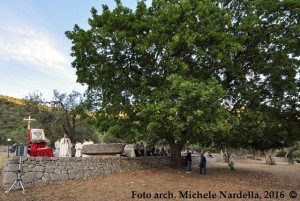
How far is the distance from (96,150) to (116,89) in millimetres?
4287

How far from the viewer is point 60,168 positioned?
17.8 meters

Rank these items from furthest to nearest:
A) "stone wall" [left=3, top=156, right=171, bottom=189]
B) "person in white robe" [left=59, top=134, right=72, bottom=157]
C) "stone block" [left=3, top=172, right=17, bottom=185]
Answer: "person in white robe" [left=59, top=134, right=72, bottom=157] → "stone wall" [left=3, top=156, right=171, bottom=189] → "stone block" [left=3, top=172, right=17, bottom=185]

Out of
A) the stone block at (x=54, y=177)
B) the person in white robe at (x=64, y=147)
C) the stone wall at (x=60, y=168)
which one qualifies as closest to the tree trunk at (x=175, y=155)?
the stone wall at (x=60, y=168)

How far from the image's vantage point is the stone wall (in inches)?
633

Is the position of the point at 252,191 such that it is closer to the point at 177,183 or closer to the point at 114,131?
the point at 177,183

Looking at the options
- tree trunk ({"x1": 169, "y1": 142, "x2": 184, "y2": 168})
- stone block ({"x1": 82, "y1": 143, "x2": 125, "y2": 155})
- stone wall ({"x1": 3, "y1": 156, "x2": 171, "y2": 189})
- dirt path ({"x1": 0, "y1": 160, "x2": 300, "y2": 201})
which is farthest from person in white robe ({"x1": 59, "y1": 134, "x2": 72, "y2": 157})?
tree trunk ({"x1": 169, "y1": 142, "x2": 184, "y2": 168})

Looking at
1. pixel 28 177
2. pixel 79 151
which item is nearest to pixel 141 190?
pixel 28 177

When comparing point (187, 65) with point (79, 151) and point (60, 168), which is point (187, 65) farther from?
point (79, 151)

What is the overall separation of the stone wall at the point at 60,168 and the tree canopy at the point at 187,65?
248 centimetres

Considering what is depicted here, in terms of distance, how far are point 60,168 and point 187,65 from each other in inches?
370

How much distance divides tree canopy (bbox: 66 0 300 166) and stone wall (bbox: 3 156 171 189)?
2481mm

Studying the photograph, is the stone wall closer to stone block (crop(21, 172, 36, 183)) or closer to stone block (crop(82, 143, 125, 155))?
stone block (crop(21, 172, 36, 183))

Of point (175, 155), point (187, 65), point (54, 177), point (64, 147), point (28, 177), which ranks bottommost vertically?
point (54, 177)

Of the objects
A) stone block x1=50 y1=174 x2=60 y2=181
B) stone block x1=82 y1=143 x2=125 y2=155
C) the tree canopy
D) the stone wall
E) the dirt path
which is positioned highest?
the tree canopy
